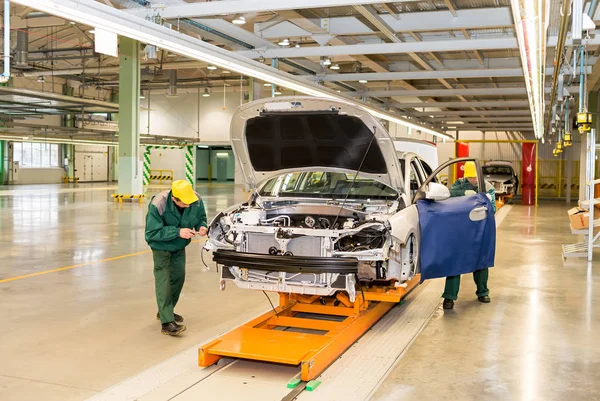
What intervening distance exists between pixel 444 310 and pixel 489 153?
88.2 feet

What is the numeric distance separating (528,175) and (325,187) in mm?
19089

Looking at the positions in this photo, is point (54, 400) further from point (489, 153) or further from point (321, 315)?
point (489, 153)

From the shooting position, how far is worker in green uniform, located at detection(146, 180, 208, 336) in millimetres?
4879

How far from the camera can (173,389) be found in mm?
3822

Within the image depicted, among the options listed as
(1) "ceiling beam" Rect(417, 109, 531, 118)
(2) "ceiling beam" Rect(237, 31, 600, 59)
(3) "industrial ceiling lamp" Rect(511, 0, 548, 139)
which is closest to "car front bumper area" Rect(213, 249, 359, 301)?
(3) "industrial ceiling lamp" Rect(511, 0, 548, 139)

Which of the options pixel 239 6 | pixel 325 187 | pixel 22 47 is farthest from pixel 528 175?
pixel 325 187

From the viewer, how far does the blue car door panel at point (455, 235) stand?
5383 mm

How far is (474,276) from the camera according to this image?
21.4 feet

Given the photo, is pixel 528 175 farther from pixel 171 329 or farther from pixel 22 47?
pixel 171 329

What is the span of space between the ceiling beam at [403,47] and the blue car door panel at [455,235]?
11.3 feet

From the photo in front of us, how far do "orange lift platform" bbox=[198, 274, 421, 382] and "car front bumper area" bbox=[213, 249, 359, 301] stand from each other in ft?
1.13

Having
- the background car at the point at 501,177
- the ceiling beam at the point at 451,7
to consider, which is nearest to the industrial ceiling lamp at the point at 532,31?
the ceiling beam at the point at 451,7

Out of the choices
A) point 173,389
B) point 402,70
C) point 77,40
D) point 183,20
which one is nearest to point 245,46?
point 183,20

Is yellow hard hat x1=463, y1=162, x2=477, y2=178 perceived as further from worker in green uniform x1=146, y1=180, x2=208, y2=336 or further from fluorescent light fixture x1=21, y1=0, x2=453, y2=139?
worker in green uniform x1=146, y1=180, x2=208, y2=336
